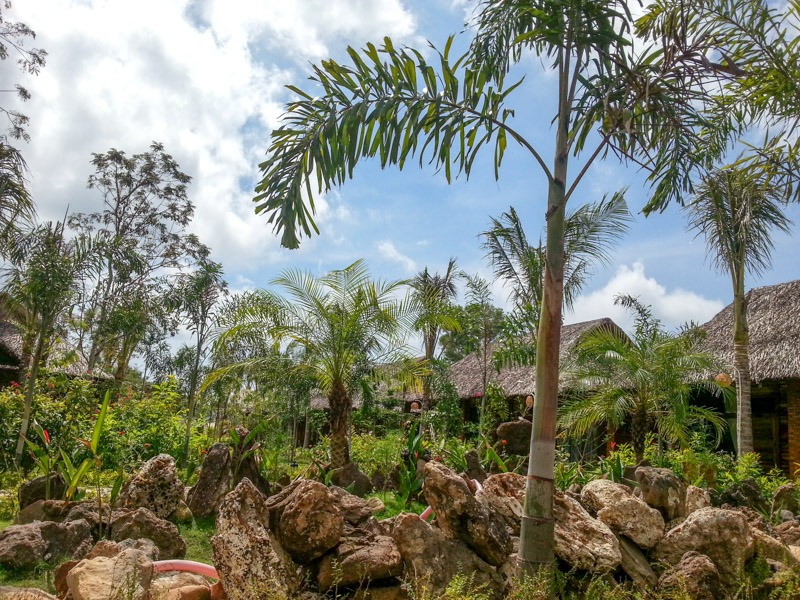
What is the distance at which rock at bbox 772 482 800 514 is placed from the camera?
761 centimetres

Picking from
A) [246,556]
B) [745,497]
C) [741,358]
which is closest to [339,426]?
[246,556]

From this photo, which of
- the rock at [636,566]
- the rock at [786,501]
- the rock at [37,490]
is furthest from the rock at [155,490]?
the rock at [786,501]

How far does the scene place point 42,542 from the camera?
5.06 metres

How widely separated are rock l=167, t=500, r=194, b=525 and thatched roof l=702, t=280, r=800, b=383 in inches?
424

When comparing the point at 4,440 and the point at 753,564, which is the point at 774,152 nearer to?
the point at 753,564

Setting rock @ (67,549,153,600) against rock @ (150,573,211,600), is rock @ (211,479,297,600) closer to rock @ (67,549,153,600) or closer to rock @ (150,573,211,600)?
rock @ (150,573,211,600)

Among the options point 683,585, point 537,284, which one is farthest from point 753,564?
point 537,284

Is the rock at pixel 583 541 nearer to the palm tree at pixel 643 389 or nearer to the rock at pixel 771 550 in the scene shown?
the rock at pixel 771 550

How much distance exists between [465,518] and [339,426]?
4.32m

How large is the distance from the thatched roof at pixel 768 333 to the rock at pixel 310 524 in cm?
1128

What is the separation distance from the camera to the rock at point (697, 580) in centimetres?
457

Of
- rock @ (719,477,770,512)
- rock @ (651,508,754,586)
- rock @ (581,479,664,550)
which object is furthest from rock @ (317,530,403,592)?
rock @ (719,477,770,512)

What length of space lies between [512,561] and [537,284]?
28.5ft

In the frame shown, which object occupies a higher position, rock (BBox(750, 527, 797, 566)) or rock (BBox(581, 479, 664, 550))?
rock (BBox(581, 479, 664, 550))
